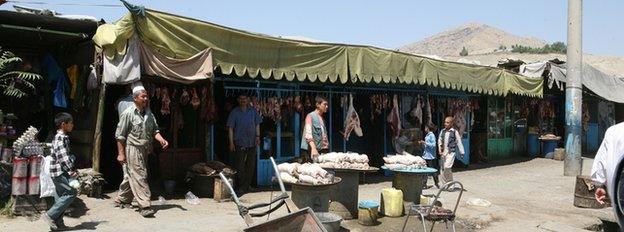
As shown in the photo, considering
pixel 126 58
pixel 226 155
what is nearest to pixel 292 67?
pixel 226 155

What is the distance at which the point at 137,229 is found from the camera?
21.5 ft

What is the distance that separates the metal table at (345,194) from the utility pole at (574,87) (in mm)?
9110

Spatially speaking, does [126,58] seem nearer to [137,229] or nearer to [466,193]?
[137,229]

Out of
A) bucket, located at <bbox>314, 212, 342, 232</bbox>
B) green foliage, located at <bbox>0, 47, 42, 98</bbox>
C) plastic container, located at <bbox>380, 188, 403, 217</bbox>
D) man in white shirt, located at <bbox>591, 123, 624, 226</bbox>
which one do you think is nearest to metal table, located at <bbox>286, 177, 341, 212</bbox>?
bucket, located at <bbox>314, 212, 342, 232</bbox>

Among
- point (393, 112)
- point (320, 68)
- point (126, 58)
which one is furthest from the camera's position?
point (393, 112)

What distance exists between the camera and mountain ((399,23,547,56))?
86375 millimetres

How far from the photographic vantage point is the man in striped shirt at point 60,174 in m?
6.24

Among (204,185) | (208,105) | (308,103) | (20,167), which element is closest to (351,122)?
(308,103)

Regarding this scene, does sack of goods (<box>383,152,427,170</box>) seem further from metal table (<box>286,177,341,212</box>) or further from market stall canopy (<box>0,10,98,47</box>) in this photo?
market stall canopy (<box>0,10,98,47</box>)

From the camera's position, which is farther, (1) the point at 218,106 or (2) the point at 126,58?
(1) the point at 218,106

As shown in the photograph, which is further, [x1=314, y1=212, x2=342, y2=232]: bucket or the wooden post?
the wooden post

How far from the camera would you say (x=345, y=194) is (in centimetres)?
757

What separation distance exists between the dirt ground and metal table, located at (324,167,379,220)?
20 centimetres

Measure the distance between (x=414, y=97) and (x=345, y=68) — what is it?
358 centimetres
